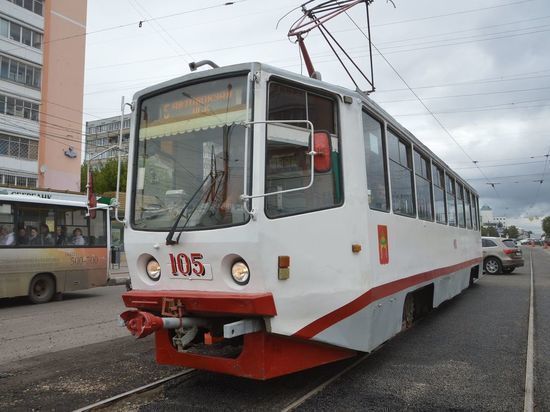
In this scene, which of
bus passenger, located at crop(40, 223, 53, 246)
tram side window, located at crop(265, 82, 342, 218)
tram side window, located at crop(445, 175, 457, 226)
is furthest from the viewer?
bus passenger, located at crop(40, 223, 53, 246)

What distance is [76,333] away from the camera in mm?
8148

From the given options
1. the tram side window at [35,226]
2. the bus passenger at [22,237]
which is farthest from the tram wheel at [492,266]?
the bus passenger at [22,237]

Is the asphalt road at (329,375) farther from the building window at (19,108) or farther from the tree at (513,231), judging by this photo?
the tree at (513,231)

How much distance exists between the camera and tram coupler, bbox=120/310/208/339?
13.1 feet

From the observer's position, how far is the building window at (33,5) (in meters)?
31.9

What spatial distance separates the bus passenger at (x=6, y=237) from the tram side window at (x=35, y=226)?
0.13m

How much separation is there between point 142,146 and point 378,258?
2683 millimetres

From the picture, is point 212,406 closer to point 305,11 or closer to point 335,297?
point 335,297

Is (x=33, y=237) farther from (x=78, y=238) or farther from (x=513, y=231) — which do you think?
(x=513, y=231)

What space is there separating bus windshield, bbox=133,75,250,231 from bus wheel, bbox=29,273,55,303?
8.66 metres

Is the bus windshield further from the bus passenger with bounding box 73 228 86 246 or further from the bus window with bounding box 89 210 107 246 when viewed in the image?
the bus window with bounding box 89 210 107 246

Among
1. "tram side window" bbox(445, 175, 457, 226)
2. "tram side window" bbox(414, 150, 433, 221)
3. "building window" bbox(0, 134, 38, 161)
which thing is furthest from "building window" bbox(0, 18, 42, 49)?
"tram side window" bbox(414, 150, 433, 221)

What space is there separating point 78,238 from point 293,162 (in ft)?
33.8

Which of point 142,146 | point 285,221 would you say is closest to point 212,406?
point 285,221
